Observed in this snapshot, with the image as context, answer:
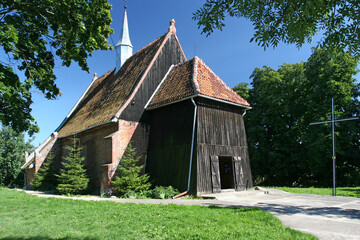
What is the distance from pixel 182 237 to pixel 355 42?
15.3ft

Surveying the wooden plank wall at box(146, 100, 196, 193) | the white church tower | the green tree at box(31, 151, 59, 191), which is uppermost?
the white church tower

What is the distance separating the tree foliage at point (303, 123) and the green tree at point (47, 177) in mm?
20010

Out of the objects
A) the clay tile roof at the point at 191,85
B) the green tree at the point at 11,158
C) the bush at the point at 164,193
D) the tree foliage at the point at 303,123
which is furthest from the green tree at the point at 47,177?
the tree foliage at the point at 303,123

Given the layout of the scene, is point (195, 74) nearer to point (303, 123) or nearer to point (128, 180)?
point (128, 180)

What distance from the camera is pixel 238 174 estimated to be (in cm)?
1575

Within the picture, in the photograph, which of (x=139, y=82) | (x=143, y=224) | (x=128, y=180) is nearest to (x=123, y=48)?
(x=139, y=82)

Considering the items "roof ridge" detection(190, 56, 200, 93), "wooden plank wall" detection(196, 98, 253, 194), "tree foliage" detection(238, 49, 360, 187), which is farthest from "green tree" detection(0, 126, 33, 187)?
"tree foliage" detection(238, 49, 360, 187)

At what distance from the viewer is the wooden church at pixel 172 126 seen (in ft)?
46.8

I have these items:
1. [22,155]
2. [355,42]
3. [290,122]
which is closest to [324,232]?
[355,42]

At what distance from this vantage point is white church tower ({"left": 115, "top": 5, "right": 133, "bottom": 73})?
82.1 ft

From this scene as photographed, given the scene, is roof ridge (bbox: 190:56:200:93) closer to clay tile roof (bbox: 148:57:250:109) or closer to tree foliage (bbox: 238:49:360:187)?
clay tile roof (bbox: 148:57:250:109)

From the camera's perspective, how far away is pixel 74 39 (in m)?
7.34

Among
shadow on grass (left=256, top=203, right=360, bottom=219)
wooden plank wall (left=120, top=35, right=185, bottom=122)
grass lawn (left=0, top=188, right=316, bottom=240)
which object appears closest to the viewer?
grass lawn (left=0, top=188, right=316, bottom=240)

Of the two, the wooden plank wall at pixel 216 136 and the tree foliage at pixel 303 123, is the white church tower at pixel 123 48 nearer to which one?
the wooden plank wall at pixel 216 136
